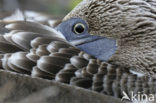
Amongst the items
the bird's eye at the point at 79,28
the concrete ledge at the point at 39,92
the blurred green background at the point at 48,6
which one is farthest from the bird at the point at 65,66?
the blurred green background at the point at 48,6

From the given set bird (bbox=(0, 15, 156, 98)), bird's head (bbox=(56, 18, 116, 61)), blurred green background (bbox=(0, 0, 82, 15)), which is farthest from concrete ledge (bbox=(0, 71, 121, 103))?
blurred green background (bbox=(0, 0, 82, 15))

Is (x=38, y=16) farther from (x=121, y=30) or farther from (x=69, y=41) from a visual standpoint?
(x=121, y=30)

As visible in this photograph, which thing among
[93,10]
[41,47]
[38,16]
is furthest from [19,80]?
[38,16]

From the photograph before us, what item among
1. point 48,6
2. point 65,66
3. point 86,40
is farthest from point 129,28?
point 48,6

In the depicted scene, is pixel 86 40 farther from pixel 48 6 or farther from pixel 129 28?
pixel 48 6

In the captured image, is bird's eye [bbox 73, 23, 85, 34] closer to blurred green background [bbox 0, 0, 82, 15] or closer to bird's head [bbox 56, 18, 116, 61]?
bird's head [bbox 56, 18, 116, 61]

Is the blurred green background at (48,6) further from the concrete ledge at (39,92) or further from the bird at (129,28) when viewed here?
the concrete ledge at (39,92)
